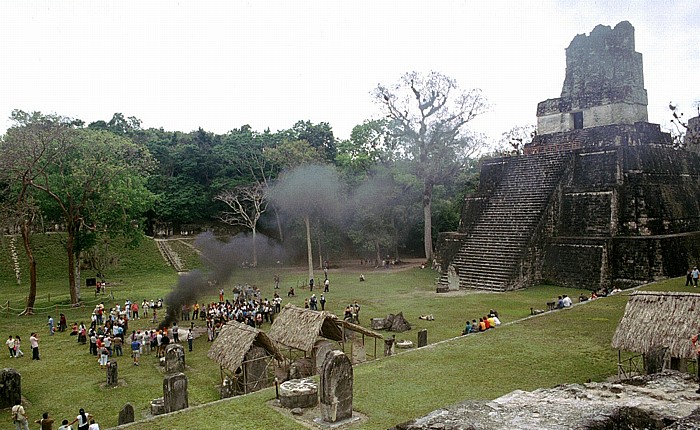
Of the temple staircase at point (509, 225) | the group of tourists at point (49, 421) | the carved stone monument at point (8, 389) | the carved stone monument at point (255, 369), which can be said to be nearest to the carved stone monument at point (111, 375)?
the carved stone monument at point (8, 389)

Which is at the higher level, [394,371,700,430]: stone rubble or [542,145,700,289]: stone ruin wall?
[542,145,700,289]: stone ruin wall

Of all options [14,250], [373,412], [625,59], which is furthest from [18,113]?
[625,59]

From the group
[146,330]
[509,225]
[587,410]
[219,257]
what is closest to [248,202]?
[219,257]

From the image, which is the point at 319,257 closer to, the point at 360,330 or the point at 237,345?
the point at 360,330

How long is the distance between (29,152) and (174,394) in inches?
628

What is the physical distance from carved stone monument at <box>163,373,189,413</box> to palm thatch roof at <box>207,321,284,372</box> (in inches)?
55.7

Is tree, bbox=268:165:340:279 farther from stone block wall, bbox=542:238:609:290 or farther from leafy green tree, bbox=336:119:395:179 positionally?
stone block wall, bbox=542:238:609:290

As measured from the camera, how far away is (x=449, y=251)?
27781 millimetres

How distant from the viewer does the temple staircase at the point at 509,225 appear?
22938mm

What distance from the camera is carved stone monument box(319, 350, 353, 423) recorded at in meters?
8.70

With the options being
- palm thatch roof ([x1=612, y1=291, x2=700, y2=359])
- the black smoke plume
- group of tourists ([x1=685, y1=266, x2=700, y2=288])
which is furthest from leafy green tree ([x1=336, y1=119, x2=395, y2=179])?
palm thatch roof ([x1=612, y1=291, x2=700, y2=359])

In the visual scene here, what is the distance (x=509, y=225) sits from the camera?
24969 millimetres

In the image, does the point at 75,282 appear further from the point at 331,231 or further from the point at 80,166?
the point at 331,231

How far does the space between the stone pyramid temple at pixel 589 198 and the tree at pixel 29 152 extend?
1721 cm
